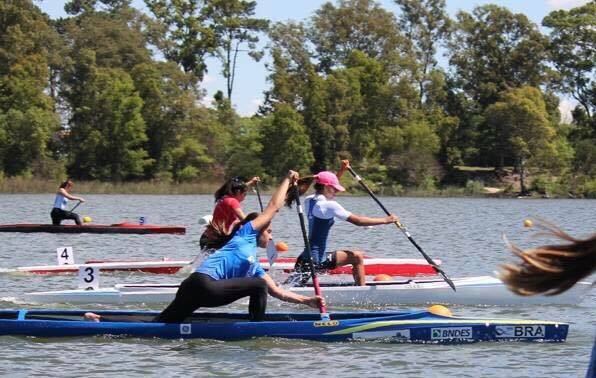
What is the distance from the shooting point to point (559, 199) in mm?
70750

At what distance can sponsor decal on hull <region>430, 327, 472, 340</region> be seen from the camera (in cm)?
1098

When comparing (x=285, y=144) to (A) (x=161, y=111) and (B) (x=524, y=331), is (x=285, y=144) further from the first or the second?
(B) (x=524, y=331)

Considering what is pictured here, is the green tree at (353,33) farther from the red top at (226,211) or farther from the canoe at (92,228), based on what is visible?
the red top at (226,211)

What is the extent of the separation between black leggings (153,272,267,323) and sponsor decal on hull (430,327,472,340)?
5.46 ft

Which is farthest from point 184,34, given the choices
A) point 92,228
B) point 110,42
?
point 92,228

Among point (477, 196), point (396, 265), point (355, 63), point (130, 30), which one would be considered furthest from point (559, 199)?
point (396, 265)

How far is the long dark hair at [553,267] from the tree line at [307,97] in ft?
224

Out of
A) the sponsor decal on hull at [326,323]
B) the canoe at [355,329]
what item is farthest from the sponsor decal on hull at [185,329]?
the sponsor decal on hull at [326,323]

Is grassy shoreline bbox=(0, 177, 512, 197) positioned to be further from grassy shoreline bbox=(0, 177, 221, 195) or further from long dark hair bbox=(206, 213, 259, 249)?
long dark hair bbox=(206, 213, 259, 249)

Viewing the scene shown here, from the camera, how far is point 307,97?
266 feet

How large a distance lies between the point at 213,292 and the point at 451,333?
95.7 inches

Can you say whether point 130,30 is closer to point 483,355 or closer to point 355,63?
point 355,63

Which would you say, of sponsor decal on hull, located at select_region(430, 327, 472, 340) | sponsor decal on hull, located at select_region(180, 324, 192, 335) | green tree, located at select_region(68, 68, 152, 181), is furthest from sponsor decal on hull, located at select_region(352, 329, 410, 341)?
green tree, located at select_region(68, 68, 152, 181)

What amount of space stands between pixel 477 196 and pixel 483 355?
64449 mm
